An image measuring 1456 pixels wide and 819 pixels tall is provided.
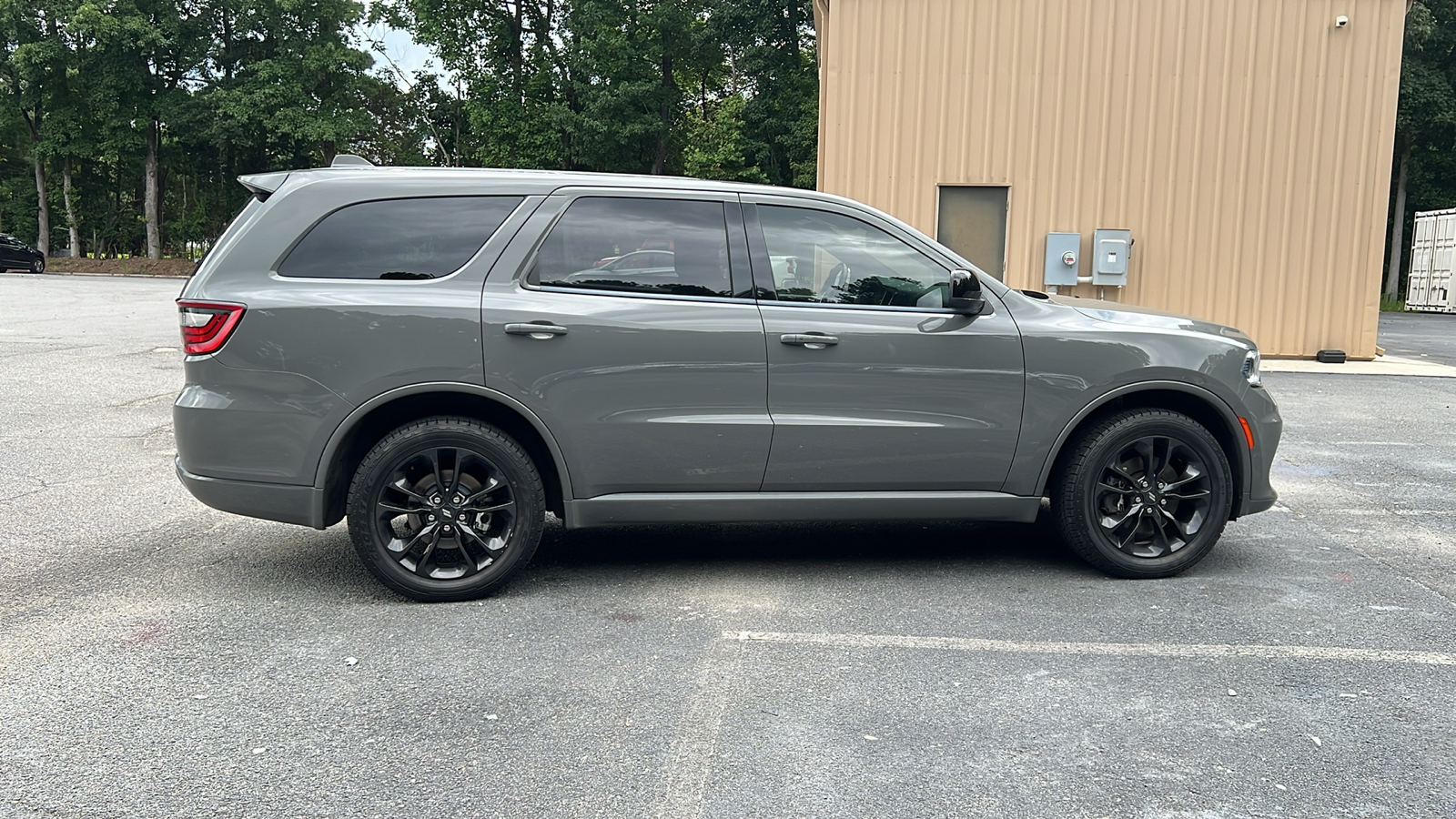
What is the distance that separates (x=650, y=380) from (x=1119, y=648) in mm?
2115

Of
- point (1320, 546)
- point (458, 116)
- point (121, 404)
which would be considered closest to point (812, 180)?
point (458, 116)

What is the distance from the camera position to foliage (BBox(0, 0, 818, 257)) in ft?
132

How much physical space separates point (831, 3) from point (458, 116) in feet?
113

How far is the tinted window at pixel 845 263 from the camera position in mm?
4856

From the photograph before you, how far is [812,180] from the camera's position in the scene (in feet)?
130

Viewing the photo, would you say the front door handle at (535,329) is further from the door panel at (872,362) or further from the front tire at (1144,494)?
the front tire at (1144,494)

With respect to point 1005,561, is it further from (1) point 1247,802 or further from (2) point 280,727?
(2) point 280,727

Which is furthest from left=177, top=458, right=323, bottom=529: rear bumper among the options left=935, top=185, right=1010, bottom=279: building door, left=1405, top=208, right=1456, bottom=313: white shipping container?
left=1405, top=208, right=1456, bottom=313: white shipping container

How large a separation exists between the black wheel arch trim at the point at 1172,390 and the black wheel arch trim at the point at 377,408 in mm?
2202

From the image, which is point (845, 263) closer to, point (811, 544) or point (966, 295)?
point (966, 295)

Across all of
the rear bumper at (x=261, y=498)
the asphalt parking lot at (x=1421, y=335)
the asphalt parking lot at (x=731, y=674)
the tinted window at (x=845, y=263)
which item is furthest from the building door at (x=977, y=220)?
the rear bumper at (x=261, y=498)

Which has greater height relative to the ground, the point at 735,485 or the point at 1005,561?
the point at 735,485

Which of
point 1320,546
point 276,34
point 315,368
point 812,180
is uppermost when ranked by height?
point 276,34

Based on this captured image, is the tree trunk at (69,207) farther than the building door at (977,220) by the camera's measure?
Yes
